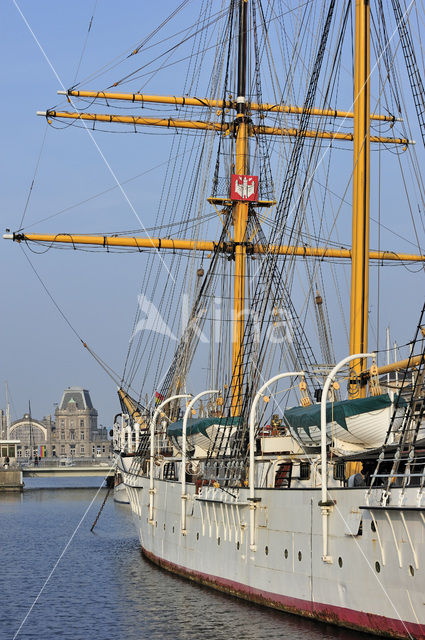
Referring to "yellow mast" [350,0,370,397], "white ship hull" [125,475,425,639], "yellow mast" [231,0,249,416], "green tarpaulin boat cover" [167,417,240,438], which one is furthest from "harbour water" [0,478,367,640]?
"yellow mast" [231,0,249,416]

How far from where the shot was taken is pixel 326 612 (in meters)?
21.8

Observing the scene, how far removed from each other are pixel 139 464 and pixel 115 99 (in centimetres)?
2284

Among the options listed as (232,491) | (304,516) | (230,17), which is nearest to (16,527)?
(230,17)

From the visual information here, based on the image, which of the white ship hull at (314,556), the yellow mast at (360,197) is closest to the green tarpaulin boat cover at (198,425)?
the white ship hull at (314,556)

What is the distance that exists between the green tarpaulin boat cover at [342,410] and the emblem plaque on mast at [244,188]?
22.7 meters

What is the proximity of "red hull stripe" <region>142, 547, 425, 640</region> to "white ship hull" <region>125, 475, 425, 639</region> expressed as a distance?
0.06 feet

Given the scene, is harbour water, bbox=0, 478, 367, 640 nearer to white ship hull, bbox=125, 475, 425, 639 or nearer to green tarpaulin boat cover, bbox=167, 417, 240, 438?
white ship hull, bbox=125, 475, 425, 639

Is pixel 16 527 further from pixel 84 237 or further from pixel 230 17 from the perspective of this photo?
pixel 230 17

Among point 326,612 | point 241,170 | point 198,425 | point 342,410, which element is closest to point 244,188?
point 241,170

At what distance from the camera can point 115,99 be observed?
56.4m

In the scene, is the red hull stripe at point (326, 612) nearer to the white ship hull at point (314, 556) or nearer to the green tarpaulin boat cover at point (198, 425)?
the white ship hull at point (314, 556)

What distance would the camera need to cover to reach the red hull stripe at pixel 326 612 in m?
19.2

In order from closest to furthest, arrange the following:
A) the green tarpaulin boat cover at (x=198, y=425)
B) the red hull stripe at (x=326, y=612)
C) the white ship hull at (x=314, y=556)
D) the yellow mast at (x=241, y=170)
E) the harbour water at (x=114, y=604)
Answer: the white ship hull at (x=314, y=556) < the red hull stripe at (x=326, y=612) < the harbour water at (x=114, y=604) < the green tarpaulin boat cover at (x=198, y=425) < the yellow mast at (x=241, y=170)

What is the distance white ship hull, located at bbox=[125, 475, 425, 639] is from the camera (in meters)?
19.0
